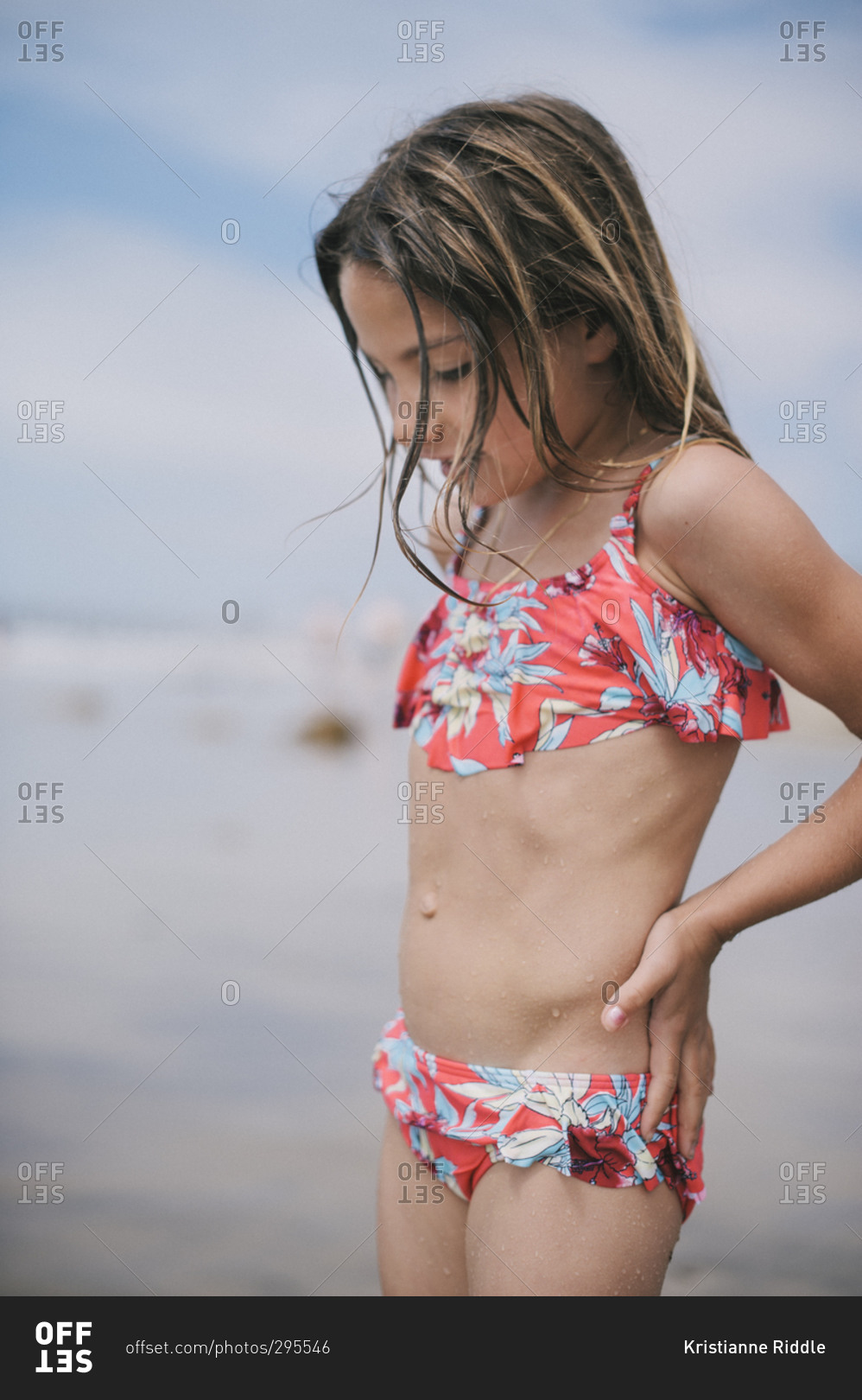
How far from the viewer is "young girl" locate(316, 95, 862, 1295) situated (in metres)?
0.66

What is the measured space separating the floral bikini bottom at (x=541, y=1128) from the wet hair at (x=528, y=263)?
334mm

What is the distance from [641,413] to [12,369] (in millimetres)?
695

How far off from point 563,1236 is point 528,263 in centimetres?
63

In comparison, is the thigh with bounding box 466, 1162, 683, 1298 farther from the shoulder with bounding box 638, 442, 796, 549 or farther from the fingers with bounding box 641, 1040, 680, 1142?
the shoulder with bounding box 638, 442, 796, 549

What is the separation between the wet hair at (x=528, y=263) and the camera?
2.35 feet

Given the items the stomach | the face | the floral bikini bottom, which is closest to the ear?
the face

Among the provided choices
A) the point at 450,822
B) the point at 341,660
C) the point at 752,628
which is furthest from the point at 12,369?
the point at 752,628

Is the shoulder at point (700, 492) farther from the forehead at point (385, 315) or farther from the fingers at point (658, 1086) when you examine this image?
the fingers at point (658, 1086)

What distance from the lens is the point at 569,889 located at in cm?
69

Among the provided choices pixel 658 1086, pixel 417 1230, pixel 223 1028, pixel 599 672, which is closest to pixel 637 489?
pixel 599 672
